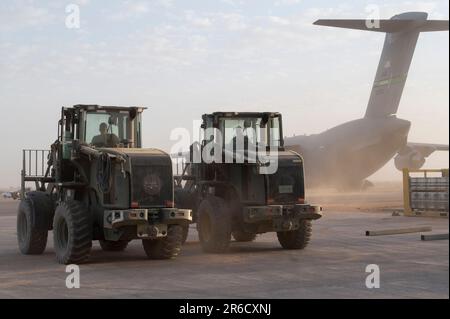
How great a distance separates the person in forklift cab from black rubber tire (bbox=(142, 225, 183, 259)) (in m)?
2.19

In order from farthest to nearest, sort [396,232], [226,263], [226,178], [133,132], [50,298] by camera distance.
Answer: [396,232] → [226,178] → [133,132] → [226,263] → [50,298]

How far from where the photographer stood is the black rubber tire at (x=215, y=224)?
43.3 ft

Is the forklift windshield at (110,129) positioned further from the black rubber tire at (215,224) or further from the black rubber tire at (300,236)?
the black rubber tire at (300,236)

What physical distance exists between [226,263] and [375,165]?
113 ft

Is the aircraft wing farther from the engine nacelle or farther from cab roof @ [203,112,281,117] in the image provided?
cab roof @ [203,112,281,117]

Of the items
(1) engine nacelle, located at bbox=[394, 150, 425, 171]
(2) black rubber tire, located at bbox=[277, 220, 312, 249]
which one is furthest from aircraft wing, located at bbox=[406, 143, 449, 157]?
(2) black rubber tire, located at bbox=[277, 220, 312, 249]

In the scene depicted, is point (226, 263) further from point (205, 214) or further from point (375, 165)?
point (375, 165)

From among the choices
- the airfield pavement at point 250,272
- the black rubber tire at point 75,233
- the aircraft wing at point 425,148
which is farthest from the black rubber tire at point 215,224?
the aircraft wing at point 425,148

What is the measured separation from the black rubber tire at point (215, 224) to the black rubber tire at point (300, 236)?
5.27 feet

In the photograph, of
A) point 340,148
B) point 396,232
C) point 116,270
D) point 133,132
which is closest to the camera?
point 116,270

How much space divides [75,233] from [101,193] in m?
1.02

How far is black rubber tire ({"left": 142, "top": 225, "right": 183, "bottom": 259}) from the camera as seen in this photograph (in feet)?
39.8
